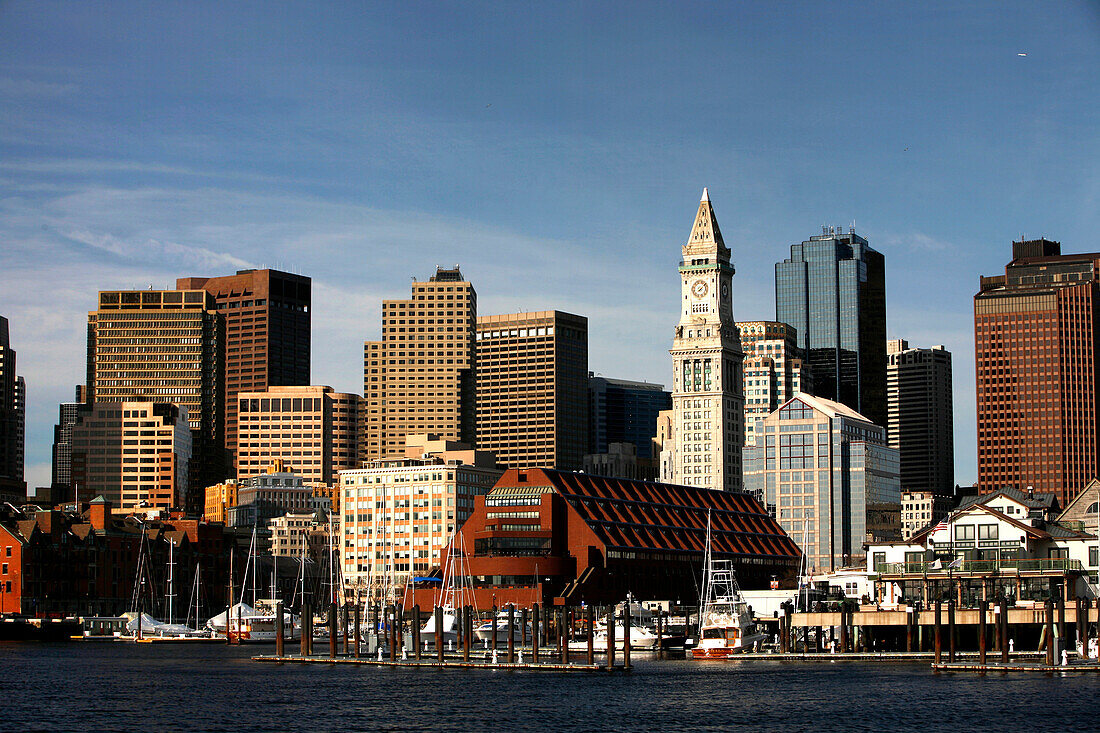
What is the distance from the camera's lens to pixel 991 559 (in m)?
172

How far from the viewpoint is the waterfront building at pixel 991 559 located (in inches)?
6467

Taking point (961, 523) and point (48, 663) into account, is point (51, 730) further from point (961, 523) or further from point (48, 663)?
point (961, 523)

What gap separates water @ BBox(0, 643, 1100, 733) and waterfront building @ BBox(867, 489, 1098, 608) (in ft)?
56.2

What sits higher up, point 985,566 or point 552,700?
point 985,566

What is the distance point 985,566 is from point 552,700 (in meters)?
60.5

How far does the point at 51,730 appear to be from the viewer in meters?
107

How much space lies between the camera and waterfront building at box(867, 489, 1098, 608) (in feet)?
539

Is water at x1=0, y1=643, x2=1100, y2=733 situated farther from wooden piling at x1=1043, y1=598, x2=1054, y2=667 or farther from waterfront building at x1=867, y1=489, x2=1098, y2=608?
waterfront building at x1=867, y1=489, x2=1098, y2=608

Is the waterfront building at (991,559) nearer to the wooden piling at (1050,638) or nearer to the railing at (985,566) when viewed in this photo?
the railing at (985,566)

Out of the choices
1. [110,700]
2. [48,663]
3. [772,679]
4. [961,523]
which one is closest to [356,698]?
[110,700]

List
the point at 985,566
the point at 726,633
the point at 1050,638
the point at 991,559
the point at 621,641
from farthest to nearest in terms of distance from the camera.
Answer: the point at 621,641
the point at 991,559
the point at 726,633
the point at 985,566
the point at 1050,638

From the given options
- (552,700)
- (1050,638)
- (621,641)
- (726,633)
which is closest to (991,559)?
(726,633)

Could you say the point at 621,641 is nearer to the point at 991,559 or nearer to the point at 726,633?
the point at 726,633

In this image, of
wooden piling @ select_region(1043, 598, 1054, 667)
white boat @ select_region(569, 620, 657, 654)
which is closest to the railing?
wooden piling @ select_region(1043, 598, 1054, 667)
